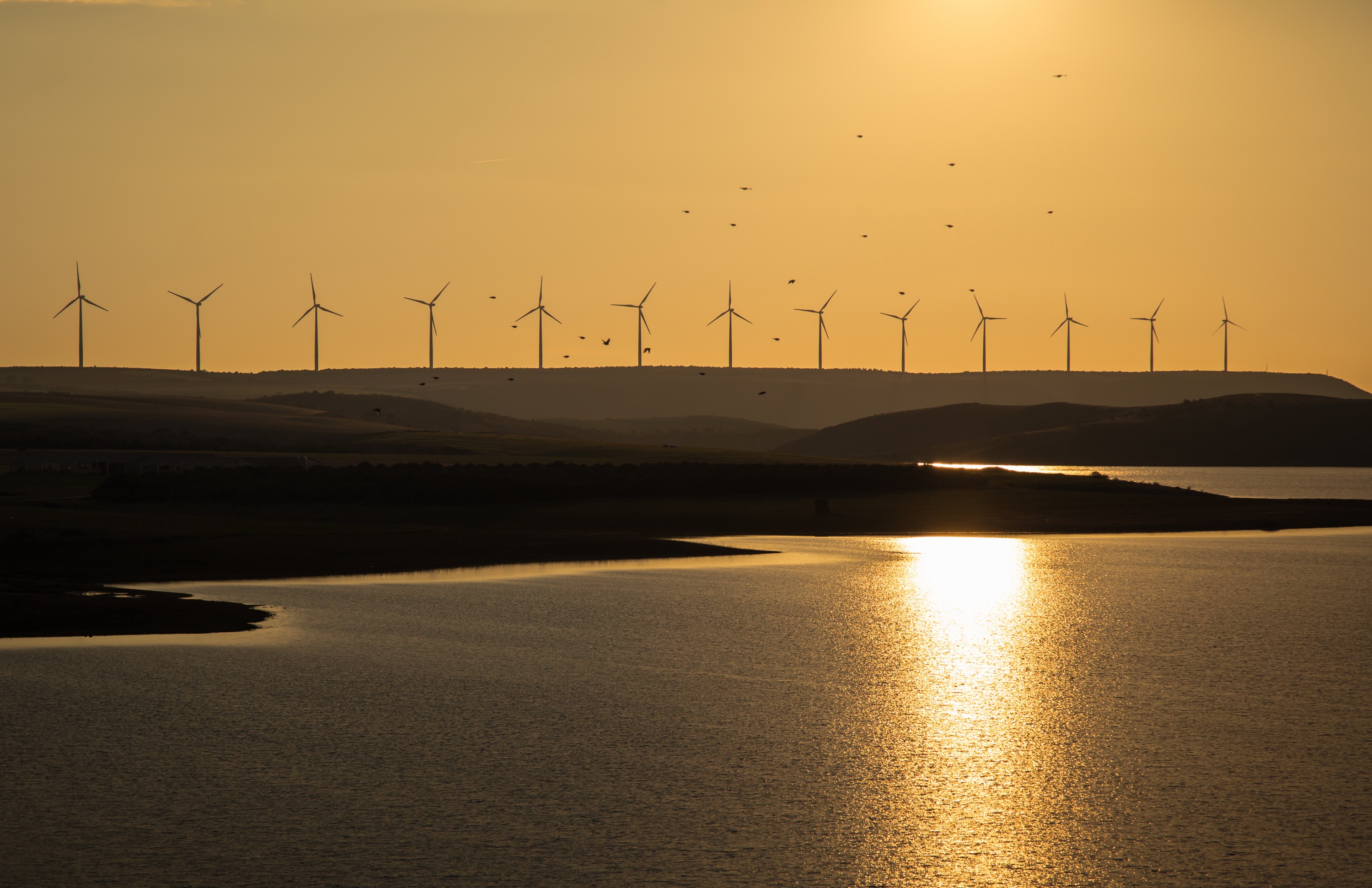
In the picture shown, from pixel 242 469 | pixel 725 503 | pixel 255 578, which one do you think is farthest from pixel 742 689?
pixel 242 469

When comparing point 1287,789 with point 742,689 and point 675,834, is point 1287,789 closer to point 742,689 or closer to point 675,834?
point 675,834

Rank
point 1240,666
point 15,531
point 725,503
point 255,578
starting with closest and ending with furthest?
point 1240,666 → point 255,578 → point 15,531 → point 725,503

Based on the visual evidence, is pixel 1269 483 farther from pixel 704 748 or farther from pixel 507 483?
pixel 704 748

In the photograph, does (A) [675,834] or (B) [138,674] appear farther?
(B) [138,674]

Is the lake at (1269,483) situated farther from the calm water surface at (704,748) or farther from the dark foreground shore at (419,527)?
the calm water surface at (704,748)

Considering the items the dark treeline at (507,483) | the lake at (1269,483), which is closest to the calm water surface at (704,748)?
the dark treeline at (507,483)

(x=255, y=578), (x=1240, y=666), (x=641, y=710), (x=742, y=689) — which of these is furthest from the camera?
(x=255, y=578)
